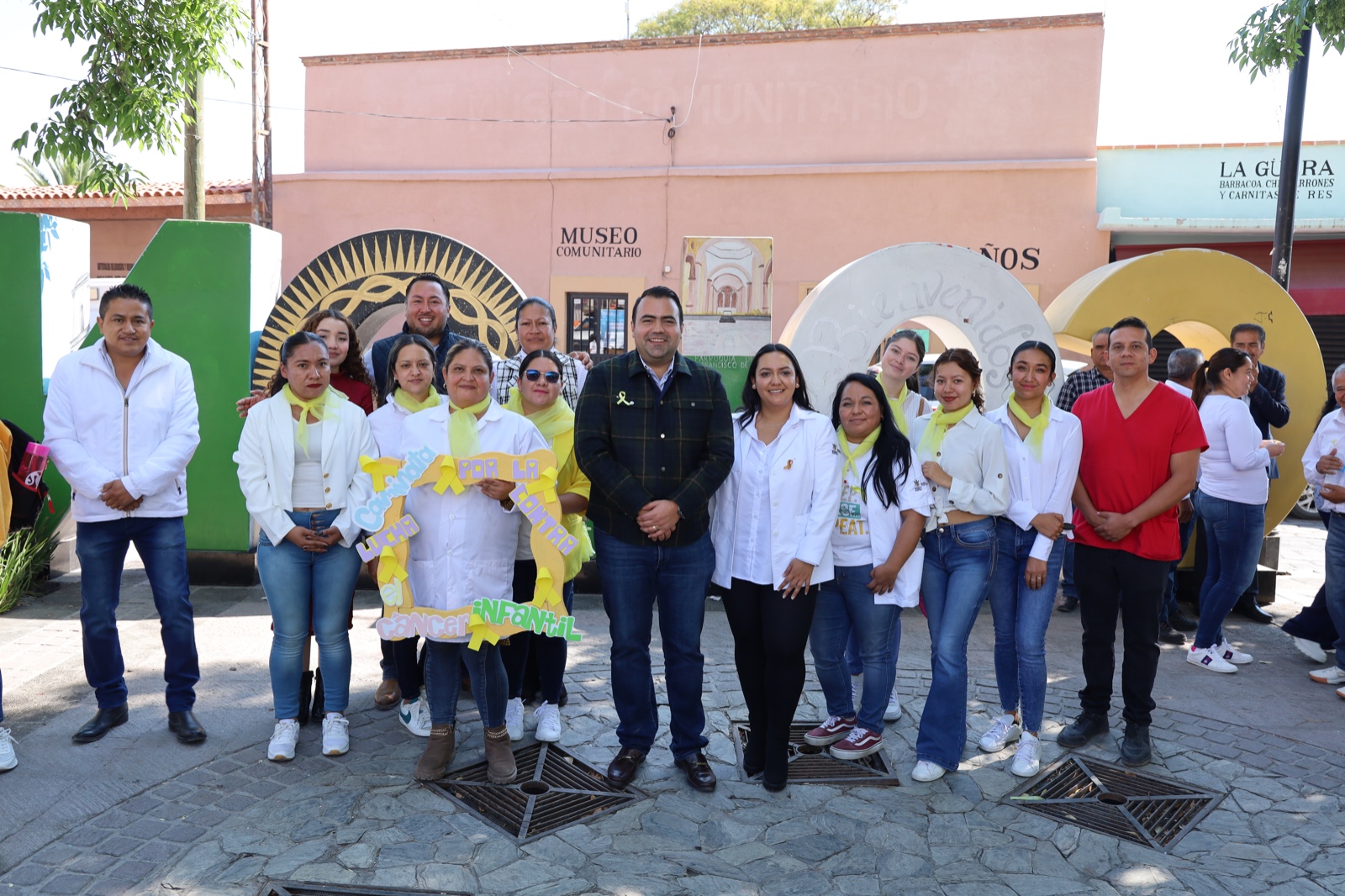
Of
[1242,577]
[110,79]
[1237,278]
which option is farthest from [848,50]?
[1242,577]

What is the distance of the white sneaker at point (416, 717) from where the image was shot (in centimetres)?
430

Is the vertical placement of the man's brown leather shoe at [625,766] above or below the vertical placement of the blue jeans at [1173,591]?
below

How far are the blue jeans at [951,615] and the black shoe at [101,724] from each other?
3.55 metres

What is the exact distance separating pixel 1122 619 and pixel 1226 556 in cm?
169

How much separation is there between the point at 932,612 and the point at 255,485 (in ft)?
9.44

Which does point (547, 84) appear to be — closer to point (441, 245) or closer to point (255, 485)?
point (441, 245)

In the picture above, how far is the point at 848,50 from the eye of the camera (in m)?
14.9

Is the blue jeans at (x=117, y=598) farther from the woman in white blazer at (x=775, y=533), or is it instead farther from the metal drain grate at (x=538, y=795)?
the woman in white blazer at (x=775, y=533)

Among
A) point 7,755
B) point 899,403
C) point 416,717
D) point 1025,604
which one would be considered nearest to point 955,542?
point 1025,604

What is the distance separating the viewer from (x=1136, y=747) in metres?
4.18

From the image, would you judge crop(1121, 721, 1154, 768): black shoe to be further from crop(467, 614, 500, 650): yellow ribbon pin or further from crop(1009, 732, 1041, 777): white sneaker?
crop(467, 614, 500, 650): yellow ribbon pin

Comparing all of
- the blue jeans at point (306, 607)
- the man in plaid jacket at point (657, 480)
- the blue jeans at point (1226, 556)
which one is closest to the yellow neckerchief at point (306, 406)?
the blue jeans at point (306, 607)

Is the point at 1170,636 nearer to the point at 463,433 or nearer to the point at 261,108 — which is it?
the point at 463,433

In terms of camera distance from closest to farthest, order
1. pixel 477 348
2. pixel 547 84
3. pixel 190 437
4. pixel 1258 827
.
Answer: pixel 1258 827 < pixel 477 348 < pixel 190 437 < pixel 547 84
